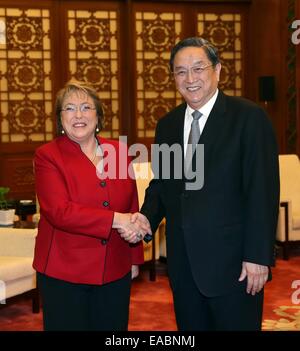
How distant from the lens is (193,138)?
2.53 meters

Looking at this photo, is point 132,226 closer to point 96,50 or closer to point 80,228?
point 80,228

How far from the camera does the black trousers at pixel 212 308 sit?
2457mm

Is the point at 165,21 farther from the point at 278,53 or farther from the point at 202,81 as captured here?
the point at 202,81

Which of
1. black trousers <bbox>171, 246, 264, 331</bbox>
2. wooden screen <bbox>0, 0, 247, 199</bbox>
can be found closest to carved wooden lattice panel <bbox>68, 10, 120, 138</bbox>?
wooden screen <bbox>0, 0, 247, 199</bbox>

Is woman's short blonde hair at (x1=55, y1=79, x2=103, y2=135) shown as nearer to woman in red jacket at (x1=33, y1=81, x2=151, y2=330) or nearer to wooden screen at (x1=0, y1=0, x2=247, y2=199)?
woman in red jacket at (x1=33, y1=81, x2=151, y2=330)

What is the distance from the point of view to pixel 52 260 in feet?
8.37

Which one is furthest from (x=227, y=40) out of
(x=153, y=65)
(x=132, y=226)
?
(x=132, y=226)

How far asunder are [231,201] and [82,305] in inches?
29.8

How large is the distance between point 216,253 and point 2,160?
665 centimetres

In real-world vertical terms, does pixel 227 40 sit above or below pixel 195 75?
above

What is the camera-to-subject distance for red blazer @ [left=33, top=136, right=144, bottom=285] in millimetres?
2520

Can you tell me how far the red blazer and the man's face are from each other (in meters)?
0.50

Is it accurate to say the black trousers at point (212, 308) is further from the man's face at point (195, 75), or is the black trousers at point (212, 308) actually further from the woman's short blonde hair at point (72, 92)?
the woman's short blonde hair at point (72, 92)

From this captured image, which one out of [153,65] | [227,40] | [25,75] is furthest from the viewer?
[227,40]
